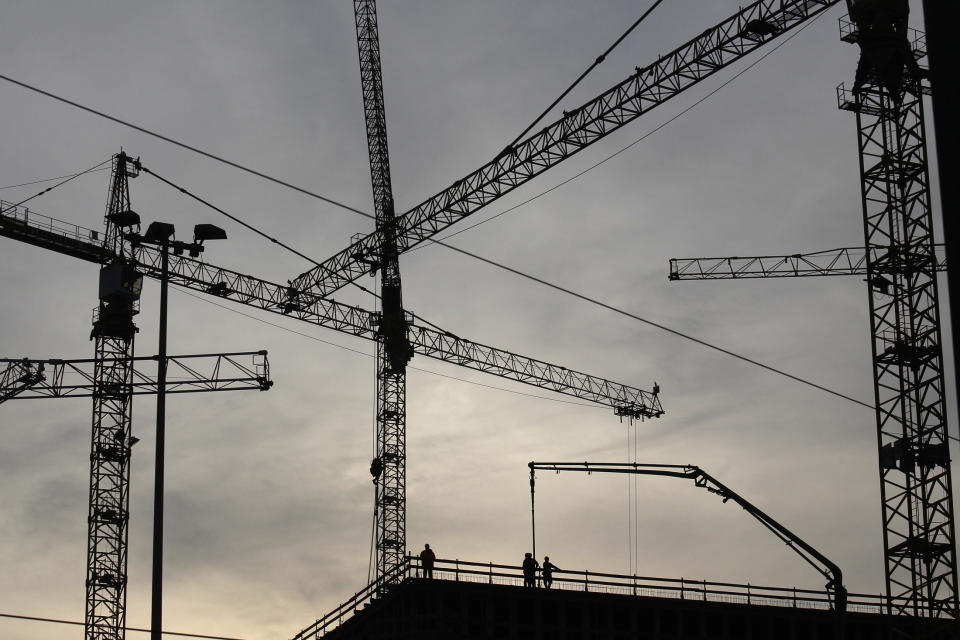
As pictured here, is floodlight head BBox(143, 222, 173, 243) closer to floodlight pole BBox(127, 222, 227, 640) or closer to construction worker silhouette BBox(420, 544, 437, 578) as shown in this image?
floodlight pole BBox(127, 222, 227, 640)

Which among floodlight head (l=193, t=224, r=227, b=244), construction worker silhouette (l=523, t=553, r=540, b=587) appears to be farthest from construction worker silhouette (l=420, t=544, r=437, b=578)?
floodlight head (l=193, t=224, r=227, b=244)

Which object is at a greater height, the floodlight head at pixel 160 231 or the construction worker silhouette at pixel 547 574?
the floodlight head at pixel 160 231

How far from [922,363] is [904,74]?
13.9 m

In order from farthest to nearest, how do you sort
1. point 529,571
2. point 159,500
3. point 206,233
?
1. point 529,571
2. point 206,233
3. point 159,500

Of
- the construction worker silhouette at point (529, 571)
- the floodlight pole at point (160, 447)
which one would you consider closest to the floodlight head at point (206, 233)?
the floodlight pole at point (160, 447)

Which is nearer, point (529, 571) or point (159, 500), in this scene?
point (159, 500)

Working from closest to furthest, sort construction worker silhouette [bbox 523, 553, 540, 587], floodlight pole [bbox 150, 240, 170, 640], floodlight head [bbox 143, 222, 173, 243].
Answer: floodlight pole [bbox 150, 240, 170, 640], floodlight head [bbox 143, 222, 173, 243], construction worker silhouette [bbox 523, 553, 540, 587]

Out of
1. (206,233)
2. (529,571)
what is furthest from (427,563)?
(206,233)

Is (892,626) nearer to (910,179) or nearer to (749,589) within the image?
(749,589)

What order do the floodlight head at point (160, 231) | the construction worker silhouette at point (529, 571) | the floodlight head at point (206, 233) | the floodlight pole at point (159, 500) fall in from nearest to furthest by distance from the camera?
1. the floodlight pole at point (159, 500)
2. the floodlight head at point (160, 231)
3. the floodlight head at point (206, 233)
4. the construction worker silhouette at point (529, 571)

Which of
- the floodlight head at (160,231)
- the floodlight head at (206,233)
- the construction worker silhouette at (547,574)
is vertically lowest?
the construction worker silhouette at (547,574)

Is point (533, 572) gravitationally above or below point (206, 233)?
below

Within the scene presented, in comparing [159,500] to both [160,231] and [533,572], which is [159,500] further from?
[533,572]

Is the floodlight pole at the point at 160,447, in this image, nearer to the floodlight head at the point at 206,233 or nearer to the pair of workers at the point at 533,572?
the floodlight head at the point at 206,233
